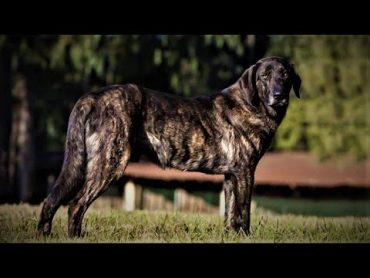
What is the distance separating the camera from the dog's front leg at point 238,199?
30.0ft

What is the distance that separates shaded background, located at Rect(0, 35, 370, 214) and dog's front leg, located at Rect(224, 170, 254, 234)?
1673 cm

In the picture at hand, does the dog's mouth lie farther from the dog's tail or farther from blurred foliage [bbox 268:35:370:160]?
blurred foliage [bbox 268:35:370:160]

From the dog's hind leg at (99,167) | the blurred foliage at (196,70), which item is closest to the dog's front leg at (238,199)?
the dog's hind leg at (99,167)

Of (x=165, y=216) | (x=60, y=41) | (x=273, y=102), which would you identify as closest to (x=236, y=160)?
(x=273, y=102)

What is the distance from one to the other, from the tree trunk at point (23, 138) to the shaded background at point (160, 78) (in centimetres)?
4

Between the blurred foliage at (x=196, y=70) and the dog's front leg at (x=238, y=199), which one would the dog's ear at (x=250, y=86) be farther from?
the blurred foliage at (x=196, y=70)

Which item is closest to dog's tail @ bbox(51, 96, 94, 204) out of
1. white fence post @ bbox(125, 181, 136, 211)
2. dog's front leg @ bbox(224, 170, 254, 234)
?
dog's front leg @ bbox(224, 170, 254, 234)

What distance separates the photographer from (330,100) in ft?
89.7

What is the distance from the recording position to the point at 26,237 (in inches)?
345

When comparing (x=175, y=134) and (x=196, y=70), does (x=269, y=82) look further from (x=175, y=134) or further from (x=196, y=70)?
(x=196, y=70)

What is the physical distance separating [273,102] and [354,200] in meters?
21.0

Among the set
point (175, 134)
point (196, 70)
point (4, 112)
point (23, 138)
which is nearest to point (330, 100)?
point (196, 70)

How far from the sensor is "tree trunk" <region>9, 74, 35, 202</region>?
26.5m

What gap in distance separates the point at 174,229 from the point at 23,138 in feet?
58.0
